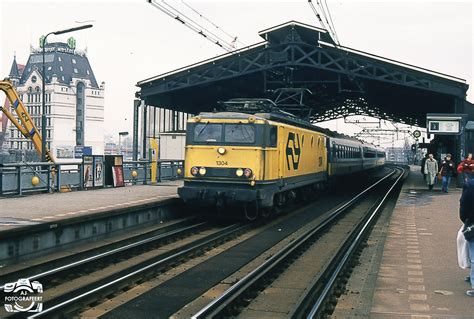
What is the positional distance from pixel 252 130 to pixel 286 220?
4.04m

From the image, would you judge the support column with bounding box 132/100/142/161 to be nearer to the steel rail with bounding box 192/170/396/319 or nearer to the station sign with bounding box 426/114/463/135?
the station sign with bounding box 426/114/463/135

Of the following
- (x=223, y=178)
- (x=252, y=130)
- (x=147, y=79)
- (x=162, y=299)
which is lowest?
(x=162, y=299)

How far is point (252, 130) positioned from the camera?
15.1 meters

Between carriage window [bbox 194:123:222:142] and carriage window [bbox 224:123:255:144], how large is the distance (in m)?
0.24

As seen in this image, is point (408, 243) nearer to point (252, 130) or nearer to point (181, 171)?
point (252, 130)

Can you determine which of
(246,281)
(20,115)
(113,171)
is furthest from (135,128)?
(246,281)

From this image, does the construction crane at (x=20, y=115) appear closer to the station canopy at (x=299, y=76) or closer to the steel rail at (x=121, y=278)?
the station canopy at (x=299, y=76)

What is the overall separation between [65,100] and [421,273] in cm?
9868

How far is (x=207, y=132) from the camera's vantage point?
15594mm

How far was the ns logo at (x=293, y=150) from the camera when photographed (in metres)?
17.0

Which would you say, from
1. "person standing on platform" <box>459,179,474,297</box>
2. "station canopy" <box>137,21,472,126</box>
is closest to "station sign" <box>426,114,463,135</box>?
"station canopy" <box>137,21,472,126</box>

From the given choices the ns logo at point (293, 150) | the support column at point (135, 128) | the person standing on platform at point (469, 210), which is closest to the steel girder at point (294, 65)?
the support column at point (135, 128)

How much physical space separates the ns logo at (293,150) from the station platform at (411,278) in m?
3.55

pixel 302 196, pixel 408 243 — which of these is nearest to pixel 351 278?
pixel 408 243
